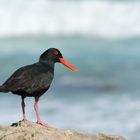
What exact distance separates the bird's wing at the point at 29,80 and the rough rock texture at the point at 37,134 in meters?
0.92

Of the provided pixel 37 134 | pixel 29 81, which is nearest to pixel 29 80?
pixel 29 81

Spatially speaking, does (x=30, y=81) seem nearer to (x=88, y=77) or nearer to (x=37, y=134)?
(x=37, y=134)

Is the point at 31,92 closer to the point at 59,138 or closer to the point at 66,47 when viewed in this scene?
the point at 59,138

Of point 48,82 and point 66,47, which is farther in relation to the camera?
point 66,47

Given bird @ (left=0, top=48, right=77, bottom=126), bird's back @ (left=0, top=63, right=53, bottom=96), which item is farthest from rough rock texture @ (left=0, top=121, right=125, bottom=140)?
bird's back @ (left=0, top=63, right=53, bottom=96)

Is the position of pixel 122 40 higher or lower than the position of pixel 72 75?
higher

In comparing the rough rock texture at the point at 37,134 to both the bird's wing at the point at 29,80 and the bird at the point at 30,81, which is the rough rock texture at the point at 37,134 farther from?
the bird's wing at the point at 29,80

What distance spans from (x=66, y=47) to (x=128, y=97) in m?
19.5

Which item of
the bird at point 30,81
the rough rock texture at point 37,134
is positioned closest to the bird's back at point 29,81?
the bird at point 30,81

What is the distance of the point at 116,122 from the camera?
42969 millimetres

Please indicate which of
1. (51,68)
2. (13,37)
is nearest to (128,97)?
(13,37)

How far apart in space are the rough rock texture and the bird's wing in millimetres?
916

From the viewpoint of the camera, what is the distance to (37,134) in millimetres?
14289

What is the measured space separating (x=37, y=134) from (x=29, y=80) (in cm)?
201
